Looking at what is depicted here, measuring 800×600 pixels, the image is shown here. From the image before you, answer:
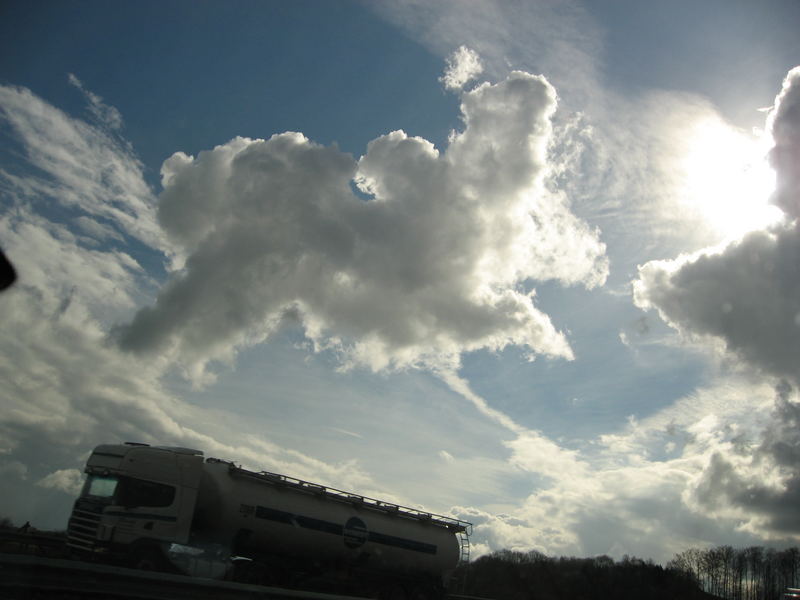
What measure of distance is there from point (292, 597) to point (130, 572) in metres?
3.31

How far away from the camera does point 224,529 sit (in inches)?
757

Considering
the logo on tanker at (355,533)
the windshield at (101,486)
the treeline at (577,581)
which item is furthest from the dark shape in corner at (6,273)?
the treeline at (577,581)

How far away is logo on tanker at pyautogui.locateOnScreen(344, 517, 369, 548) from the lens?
21.9 m

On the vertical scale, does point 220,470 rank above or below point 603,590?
above

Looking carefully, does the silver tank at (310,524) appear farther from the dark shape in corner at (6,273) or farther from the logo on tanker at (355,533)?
the dark shape in corner at (6,273)

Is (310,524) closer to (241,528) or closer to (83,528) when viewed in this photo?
(241,528)

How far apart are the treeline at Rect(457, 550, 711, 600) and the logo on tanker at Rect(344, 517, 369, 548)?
23653 mm

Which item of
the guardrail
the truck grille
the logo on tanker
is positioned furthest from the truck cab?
the guardrail

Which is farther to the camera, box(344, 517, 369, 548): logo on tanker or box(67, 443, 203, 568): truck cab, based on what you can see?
box(344, 517, 369, 548): logo on tanker

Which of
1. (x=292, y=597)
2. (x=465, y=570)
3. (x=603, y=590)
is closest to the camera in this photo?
(x=292, y=597)

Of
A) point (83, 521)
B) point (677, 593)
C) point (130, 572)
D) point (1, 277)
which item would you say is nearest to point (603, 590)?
point (677, 593)

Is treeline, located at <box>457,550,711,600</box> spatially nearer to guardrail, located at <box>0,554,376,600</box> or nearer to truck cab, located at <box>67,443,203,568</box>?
truck cab, located at <box>67,443,203,568</box>

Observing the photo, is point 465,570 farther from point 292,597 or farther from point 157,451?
point 292,597

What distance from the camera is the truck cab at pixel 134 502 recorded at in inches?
669
